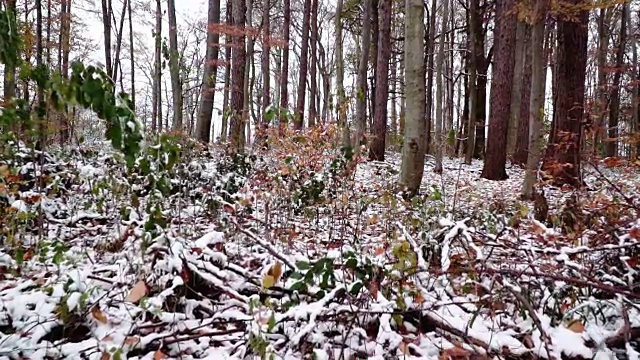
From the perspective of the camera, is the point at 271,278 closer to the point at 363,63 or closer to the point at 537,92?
the point at 537,92

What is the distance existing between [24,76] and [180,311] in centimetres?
116

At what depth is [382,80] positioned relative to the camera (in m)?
10.2

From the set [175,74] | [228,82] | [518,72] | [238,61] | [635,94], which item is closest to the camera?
[175,74]

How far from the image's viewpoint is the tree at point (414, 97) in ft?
16.8

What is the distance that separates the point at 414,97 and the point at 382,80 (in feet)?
17.3

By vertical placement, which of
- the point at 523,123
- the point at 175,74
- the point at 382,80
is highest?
the point at 382,80

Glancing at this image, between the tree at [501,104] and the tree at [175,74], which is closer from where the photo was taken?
the tree at [175,74]

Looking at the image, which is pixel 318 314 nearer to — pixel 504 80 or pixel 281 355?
pixel 281 355

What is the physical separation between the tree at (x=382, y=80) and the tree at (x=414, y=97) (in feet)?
14.8

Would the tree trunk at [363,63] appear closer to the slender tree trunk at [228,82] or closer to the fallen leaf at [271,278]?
the slender tree trunk at [228,82]

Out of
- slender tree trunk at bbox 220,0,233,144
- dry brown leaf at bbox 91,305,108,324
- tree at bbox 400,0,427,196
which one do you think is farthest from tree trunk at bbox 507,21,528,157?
dry brown leaf at bbox 91,305,108,324

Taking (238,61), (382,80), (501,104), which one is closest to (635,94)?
(501,104)

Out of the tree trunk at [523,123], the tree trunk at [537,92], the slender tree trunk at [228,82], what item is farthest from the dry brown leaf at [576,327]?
the tree trunk at [523,123]

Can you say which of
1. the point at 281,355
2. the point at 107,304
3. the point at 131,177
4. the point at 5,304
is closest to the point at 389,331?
the point at 281,355
